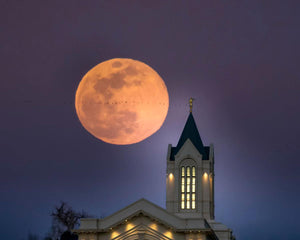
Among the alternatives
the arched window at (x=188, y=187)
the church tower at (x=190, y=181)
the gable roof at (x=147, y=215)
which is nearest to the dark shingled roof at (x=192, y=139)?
the church tower at (x=190, y=181)

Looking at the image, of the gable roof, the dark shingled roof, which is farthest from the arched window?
the gable roof

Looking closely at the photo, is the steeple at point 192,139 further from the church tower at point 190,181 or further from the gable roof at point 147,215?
the gable roof at point 147,215

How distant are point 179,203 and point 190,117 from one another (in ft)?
37.8

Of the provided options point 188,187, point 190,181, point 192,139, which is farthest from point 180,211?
point 192,139

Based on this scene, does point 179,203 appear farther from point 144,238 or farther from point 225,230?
point 144,238

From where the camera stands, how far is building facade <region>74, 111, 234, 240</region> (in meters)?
77.3

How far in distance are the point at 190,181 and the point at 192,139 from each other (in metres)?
5.19

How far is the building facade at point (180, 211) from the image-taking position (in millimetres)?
77312

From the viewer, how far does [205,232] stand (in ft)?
252

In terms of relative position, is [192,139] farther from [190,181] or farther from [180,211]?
[180,211]

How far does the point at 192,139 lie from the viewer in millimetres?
92438

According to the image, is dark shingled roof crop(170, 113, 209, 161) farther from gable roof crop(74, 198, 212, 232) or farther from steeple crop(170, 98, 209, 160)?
gable roof crop(74, 198, 212, 232)

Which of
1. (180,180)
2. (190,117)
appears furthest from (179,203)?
(190,117)

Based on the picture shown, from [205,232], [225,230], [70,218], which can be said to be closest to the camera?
[205,232]
